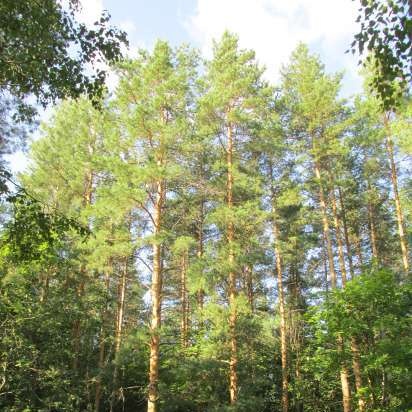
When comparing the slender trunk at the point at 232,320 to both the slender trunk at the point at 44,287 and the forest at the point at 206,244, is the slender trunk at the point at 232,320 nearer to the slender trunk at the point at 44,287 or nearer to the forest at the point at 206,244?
the forest at the point at 206,244

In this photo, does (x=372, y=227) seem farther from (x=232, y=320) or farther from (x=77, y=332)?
(x=77, y=332)

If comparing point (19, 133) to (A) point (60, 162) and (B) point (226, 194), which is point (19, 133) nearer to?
(B) point (226, 194)

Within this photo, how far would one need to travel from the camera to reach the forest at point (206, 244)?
10062 mm

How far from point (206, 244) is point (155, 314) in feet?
9.73

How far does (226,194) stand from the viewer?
13.9m

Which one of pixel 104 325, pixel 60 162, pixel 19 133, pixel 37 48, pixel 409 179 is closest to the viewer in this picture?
pixel 37 48

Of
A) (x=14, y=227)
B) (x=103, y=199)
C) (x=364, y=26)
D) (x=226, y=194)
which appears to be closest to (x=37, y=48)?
(x=14, y=227)

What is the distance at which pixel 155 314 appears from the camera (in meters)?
11.2

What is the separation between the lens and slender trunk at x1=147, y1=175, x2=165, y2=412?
1039 cm

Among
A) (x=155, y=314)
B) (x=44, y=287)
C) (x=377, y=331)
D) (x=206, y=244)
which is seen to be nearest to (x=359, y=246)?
(x=206, y=244)

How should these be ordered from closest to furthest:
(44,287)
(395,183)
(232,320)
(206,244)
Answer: (232,320)
(206,244)
(44,287)
(395,183)

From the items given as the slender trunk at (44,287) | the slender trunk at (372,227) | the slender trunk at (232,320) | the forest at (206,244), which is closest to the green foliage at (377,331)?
the forest at (206,244)

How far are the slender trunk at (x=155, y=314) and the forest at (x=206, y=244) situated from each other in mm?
42

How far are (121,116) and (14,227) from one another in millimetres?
7522
